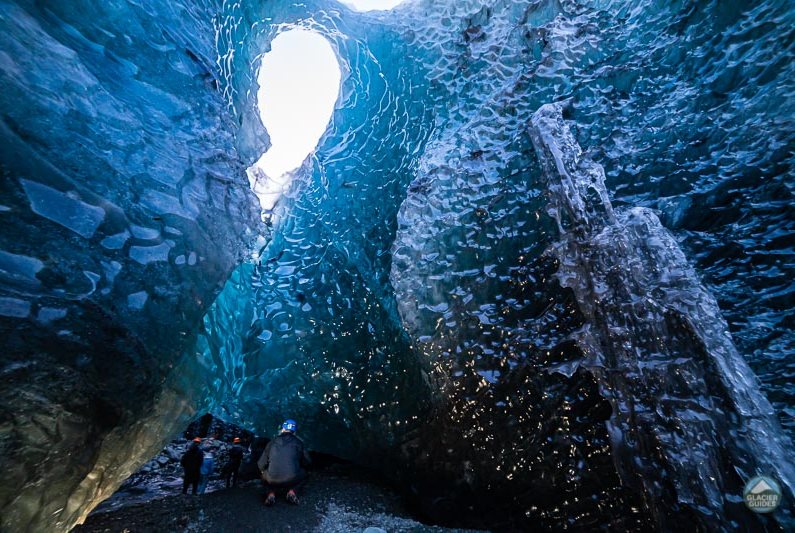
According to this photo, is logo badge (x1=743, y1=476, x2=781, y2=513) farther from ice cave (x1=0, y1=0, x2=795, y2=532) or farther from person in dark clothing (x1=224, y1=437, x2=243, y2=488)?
person in dark clothing (x1=224, y1=437, x2=243, y2=488)

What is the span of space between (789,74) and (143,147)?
5.46 m

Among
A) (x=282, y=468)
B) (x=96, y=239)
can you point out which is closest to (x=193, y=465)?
(x=282, y=468)

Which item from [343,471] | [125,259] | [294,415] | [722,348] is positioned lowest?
[343,471]

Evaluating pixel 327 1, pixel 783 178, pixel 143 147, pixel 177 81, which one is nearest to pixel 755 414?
pixel 783 178

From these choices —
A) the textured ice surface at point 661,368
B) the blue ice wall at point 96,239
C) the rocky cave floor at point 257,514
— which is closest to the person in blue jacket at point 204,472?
the rocky cave floor at point 257,514

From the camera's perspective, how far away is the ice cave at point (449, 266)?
7.54 ft

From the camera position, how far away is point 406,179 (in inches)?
217

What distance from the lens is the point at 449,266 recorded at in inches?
174

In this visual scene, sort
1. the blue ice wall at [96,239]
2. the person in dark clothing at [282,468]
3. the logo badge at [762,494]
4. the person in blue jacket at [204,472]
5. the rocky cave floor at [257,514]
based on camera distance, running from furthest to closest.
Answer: the person in blue jacket at [204,472], the person in dark clothing at [282,468], the rocky cave floor at [257,514], the logo badge at [762,494], the blue ice wall at [96,239]

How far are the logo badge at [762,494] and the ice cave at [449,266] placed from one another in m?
0.04

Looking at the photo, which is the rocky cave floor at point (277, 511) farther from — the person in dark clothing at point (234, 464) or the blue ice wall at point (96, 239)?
the person in dark clothing at point (234, 464)

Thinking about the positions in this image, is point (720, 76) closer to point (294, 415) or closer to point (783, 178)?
point (783, 178)

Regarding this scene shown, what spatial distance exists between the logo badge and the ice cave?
44 millimetres

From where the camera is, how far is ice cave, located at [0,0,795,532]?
7.54 feet
